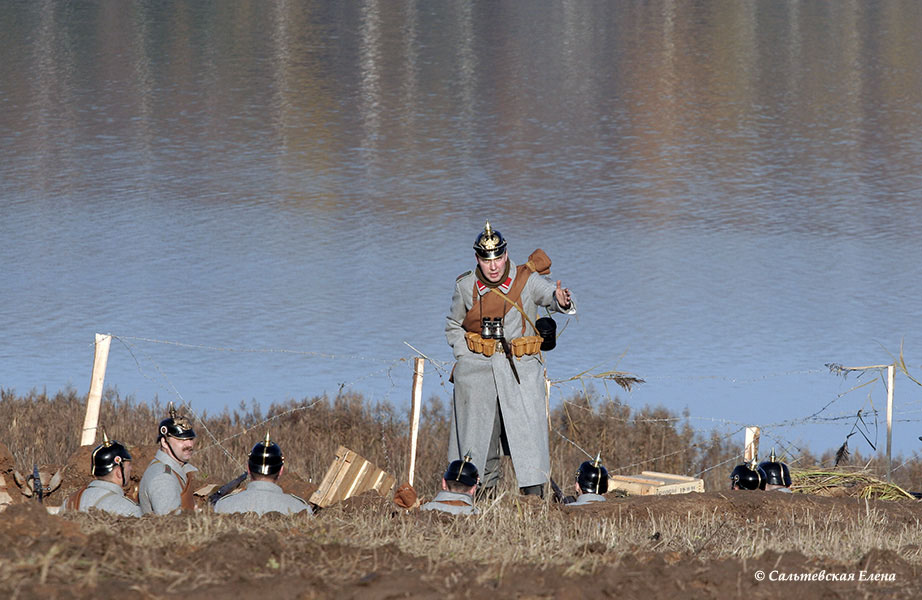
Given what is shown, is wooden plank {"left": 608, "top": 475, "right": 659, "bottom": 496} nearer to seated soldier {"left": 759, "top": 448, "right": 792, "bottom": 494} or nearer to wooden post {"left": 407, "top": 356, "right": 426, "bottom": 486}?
seated soldier {"left": 759, "top": 448, "right": 792, "bottom": 494}

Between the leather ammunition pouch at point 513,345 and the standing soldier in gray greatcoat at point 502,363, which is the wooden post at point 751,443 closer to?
the standing soldier in gray greatcoat at point 502,363

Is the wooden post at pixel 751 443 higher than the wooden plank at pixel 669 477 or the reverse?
higher

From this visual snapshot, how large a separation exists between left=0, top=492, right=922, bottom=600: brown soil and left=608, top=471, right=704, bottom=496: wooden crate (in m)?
4.58

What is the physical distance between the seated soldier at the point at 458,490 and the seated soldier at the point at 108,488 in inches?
74.2

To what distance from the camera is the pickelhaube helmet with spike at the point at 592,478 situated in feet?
38.6

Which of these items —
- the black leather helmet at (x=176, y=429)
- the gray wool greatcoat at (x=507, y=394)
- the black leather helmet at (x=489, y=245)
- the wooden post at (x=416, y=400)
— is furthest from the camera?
the wooden post at (x=416, y=400)

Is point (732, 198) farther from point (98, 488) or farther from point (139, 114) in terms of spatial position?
point (98, 488)

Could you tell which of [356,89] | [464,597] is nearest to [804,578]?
[464,597]

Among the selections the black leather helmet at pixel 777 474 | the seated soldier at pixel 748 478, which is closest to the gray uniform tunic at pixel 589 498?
the seated soldier at pixel 748 478

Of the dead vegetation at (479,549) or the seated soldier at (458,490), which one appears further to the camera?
the seated soldier at (458,490)

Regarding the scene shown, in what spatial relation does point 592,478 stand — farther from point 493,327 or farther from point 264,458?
point 264,458

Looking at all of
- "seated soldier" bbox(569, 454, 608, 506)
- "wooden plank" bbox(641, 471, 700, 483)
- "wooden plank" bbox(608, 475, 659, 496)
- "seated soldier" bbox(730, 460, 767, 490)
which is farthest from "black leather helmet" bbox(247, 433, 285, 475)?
"wooden plank" bbox(641, 471, 700, 483)

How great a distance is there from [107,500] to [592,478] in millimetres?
3804

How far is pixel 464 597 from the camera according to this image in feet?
21.5
